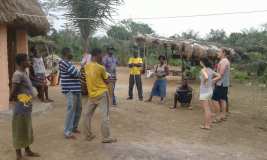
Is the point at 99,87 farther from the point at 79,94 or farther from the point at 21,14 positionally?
the point at 21,14

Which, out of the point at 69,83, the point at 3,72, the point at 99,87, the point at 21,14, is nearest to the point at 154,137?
the point at 99,87

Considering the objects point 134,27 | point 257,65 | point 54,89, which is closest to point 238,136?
point 257,65

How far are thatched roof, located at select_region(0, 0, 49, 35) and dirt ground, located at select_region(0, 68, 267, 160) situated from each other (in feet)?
7.09

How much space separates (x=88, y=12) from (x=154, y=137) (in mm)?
20413

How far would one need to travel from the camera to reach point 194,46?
1975 cm

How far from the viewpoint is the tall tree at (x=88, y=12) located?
1083 inches

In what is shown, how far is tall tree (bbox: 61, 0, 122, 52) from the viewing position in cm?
2750

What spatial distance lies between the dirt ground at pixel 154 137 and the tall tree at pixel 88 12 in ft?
51.6

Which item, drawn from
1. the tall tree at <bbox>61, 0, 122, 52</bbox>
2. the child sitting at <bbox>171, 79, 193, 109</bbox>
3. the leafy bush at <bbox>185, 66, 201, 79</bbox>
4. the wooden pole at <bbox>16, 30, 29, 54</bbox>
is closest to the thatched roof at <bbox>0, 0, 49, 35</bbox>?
the wooden pole at <bbox>16, 30, 29, 54</bbox>

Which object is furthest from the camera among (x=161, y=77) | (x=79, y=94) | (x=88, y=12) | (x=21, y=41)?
(x=88, y=12)

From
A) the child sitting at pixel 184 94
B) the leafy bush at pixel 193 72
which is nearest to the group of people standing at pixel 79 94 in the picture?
the child sitting at pixel 184 94

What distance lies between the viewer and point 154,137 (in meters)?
8.38

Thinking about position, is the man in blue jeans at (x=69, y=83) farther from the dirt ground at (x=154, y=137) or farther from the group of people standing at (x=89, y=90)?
the dirt ground at (x=154, y=137)

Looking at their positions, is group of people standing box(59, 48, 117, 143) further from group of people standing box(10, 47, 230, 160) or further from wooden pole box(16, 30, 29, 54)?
wooden pole box(16, 30, 29, 54)
